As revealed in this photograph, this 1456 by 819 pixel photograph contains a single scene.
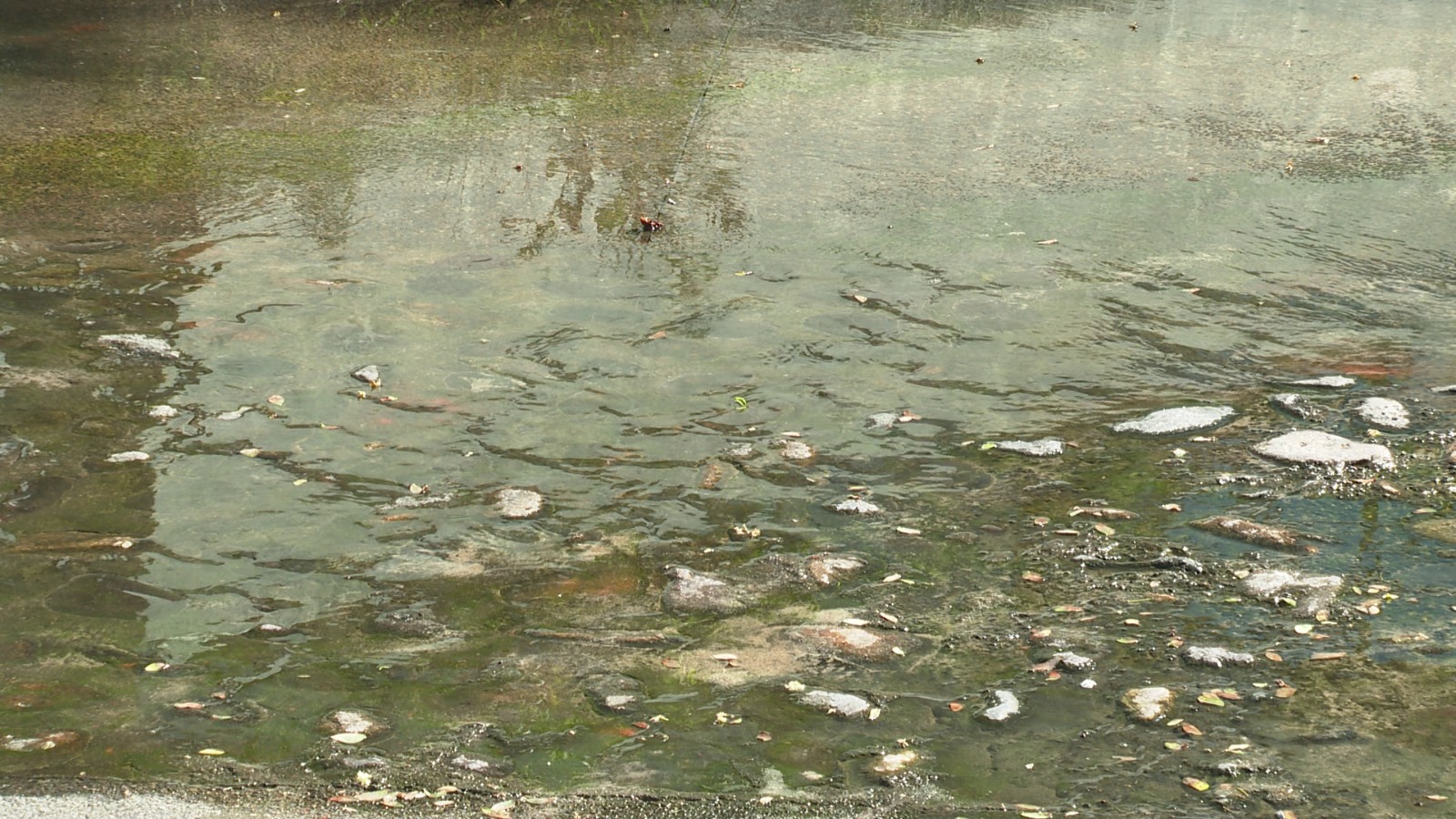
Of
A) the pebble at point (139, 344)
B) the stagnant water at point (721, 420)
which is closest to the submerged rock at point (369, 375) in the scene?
the stagnant water at point (721, 420)

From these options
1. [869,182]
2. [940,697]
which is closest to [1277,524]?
[940,697]

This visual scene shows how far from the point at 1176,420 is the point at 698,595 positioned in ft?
4.91

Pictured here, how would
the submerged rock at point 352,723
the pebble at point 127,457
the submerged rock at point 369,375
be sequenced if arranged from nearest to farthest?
the submerged rock at point 352,723
the pebble at point 127,457
the submerged rock at point 369,375

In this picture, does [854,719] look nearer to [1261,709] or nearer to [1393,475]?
[1261,709]

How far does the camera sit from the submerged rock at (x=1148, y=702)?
2.63 m

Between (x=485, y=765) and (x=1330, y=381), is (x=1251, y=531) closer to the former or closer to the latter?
(x=1330, y=381)

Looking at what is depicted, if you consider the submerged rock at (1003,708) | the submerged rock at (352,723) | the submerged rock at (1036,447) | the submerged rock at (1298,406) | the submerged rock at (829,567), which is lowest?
the submerged rock at (352,723)

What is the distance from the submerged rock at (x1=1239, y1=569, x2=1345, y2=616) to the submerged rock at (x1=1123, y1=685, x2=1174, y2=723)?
18.0 inches

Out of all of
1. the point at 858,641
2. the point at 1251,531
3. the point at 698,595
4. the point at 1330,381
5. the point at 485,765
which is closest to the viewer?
the point at 485,765

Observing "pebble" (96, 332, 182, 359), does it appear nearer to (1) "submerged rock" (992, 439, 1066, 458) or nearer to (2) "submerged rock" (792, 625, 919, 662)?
(2) "submerged rock" (792, 625, 919, 662)

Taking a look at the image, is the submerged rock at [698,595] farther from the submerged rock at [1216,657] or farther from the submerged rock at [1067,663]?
the submerged rock at [1216,657]

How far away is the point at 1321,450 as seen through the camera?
11.8ft

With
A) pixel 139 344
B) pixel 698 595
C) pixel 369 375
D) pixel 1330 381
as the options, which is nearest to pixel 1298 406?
pixel 1330 381

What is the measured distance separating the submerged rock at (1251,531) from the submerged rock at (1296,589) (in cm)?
13
